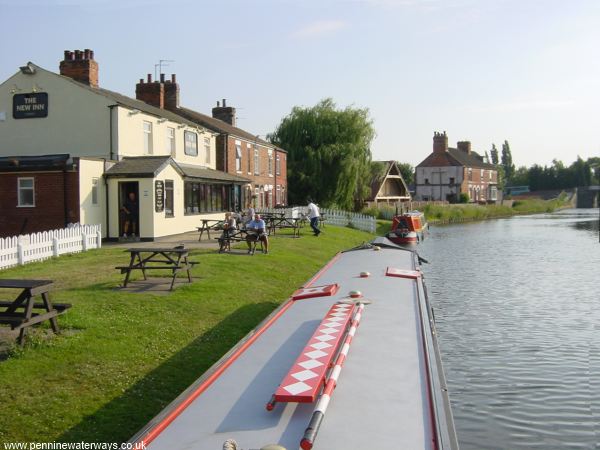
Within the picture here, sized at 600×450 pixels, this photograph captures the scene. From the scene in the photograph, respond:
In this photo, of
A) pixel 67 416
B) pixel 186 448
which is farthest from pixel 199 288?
pixel 186 448

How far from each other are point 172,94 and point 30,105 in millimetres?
10452

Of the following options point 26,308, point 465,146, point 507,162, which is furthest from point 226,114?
point 507,162

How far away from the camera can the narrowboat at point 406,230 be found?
3453cm

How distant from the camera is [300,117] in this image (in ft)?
160

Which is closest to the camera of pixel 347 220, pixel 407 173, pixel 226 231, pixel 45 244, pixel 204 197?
pixel 45 244

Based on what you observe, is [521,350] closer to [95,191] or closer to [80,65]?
[95,191]

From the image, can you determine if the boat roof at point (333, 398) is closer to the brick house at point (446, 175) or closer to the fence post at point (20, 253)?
the fence post at point (20, 253)

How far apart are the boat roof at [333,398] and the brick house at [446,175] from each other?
83749 mm

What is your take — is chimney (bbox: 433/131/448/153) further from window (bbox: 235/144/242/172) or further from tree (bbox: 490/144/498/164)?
tree (bbox: 490/144/498/164)

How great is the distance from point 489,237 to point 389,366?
122 ft

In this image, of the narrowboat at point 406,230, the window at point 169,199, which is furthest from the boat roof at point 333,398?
the narrowboat at point 406,230

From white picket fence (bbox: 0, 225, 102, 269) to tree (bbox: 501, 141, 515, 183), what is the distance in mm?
155081

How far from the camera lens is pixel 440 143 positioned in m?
90.8

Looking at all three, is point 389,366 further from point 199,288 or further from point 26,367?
point 199,288
